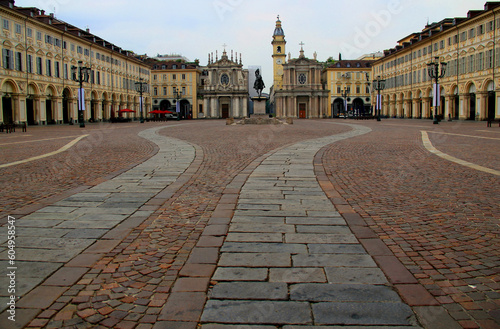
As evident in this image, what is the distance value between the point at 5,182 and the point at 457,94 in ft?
173

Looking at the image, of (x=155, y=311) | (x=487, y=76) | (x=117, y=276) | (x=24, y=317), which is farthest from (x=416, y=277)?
(x=487, y=76)

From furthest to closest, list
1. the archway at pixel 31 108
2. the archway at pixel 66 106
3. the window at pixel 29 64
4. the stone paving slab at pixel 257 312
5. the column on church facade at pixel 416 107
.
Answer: the column on church facade at pixel 416 107, the archway at pixel 66 106, the archway at pixel 31 108, the window at pixel 29 64, the stone paving slab at pixel 257 312

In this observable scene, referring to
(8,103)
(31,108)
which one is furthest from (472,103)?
(8,103)

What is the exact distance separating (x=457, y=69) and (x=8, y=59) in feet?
157

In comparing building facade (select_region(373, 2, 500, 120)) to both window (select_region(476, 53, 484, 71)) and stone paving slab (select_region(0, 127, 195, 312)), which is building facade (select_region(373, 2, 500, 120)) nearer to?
window (select_region(476, 53, 484, 71))

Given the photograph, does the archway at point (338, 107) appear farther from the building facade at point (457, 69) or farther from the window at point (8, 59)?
the window at point (8, 59)

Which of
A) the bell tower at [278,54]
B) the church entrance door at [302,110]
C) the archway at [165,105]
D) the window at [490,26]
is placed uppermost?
the bell tower at [278,54]

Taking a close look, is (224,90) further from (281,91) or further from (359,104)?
(359,104)

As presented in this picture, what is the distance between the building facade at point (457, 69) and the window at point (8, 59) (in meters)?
39.5

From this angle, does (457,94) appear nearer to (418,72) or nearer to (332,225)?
(418,72)

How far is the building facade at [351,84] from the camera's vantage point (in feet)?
323

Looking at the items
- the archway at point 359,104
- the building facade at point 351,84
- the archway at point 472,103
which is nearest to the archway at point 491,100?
the archway at point 472,103

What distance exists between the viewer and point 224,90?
10012cm

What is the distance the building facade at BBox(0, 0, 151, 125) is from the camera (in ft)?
140
